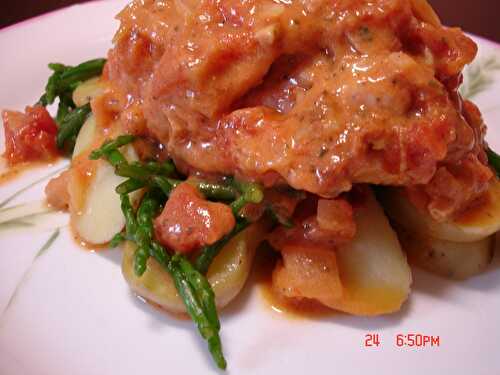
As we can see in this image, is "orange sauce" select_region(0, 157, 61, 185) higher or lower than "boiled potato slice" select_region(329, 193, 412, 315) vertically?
higher

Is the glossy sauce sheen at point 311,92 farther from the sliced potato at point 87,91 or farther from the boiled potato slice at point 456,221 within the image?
the sliced potato at point 87,91

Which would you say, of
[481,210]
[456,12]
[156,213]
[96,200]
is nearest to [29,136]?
[96,200]

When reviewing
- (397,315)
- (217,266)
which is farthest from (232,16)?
(397,315)

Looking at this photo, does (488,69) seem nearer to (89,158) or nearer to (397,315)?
(397,315)

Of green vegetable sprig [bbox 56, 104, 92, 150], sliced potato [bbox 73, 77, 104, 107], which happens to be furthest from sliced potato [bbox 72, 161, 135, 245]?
sliced potato [bbox 73, 77, 104, 107]
